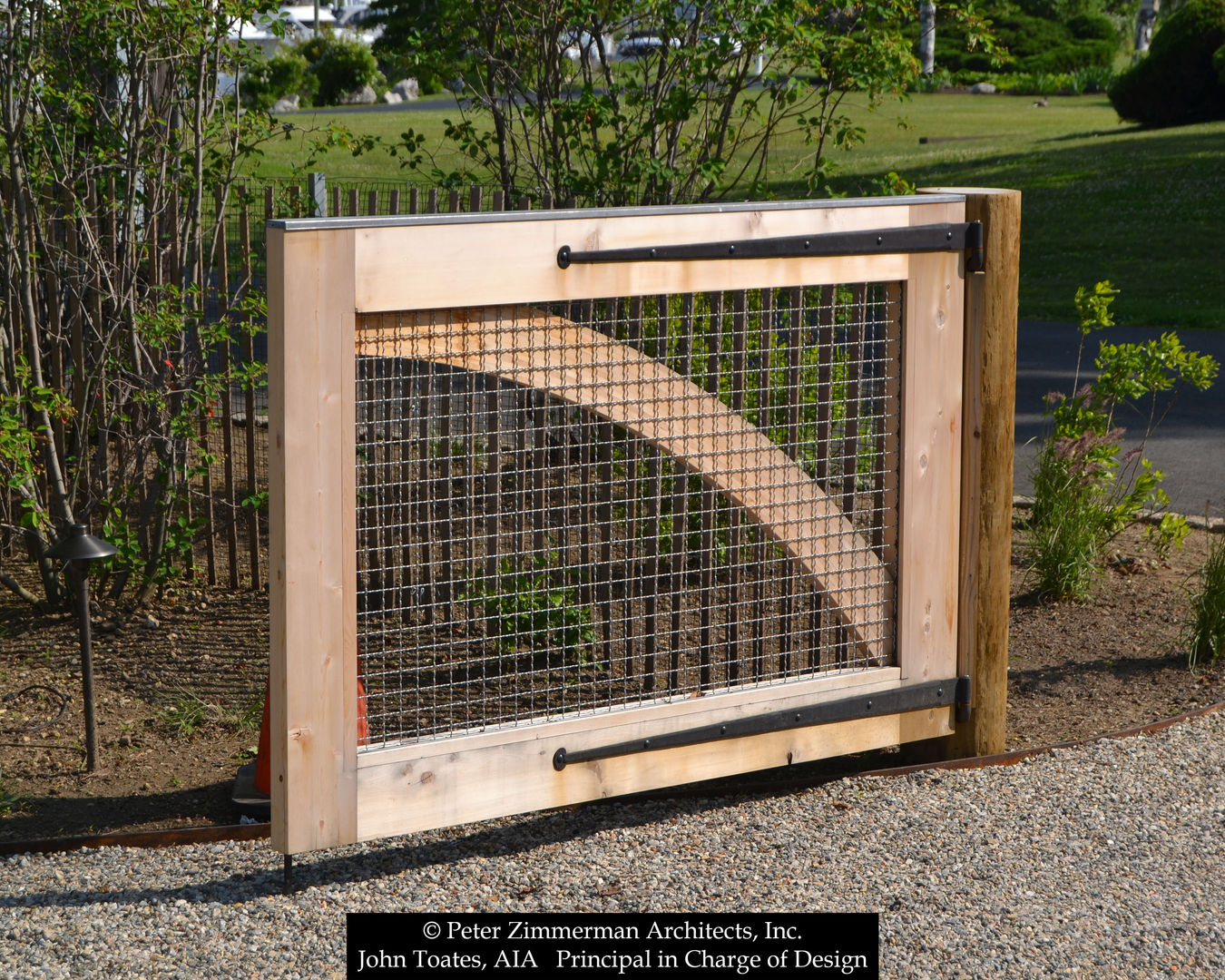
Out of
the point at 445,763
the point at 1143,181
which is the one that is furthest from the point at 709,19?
the point at 1143,181

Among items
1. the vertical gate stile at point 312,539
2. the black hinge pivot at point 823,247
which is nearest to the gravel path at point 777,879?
the vertical gate stile at point 312,539

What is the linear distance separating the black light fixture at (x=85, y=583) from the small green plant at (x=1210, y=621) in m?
3.85

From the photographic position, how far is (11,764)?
4.36 meters

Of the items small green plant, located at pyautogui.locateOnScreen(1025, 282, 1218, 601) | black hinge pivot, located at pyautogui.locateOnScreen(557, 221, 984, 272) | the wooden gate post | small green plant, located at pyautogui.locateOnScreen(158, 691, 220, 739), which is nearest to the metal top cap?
small green plant, located at pyautogui.locateOnScreen(158, 691, 220, 739)

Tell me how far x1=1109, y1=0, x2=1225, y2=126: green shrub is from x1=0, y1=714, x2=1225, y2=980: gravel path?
23.6m

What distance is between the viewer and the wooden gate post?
4062 mm

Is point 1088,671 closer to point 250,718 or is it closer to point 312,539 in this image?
point 250,718

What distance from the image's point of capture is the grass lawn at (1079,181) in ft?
45.0

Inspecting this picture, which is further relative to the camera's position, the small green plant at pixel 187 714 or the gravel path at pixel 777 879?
the small green plant at pixel 187 714

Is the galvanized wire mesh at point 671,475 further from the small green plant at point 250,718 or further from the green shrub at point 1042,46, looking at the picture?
the green shrub at point 1042,46

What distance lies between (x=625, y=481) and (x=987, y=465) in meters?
1.19

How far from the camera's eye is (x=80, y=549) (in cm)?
392

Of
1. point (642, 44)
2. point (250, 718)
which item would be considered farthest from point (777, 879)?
point (642, 44)

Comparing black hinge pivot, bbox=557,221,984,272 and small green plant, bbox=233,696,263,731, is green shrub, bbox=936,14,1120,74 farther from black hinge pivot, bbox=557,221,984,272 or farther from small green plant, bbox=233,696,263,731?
small green plant, bbox=233,696,263,731
